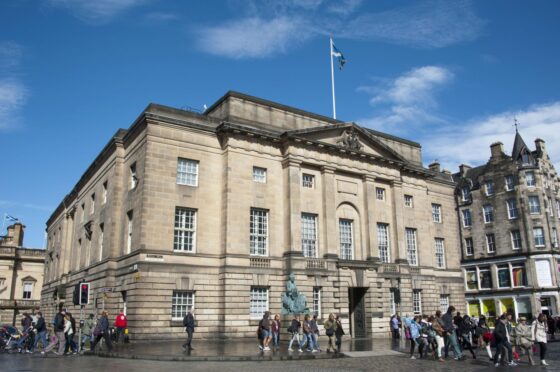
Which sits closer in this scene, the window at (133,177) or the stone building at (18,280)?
the window at (133,177)

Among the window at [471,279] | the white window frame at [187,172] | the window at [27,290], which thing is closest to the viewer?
the white window frame at [187,172]

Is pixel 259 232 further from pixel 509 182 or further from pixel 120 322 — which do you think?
pixel 509 182

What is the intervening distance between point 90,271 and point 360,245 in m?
19.4

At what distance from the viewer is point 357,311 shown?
3322cm

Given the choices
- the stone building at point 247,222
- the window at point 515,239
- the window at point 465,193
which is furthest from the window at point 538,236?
the stone building at point 247,222

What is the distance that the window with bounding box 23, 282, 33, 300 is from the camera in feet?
215

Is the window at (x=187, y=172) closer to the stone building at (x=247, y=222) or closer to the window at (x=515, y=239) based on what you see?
the stone building at (x=247, y=222)

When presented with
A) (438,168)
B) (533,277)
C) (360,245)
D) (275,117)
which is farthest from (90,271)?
(533,277)

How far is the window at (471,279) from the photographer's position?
59531 mm

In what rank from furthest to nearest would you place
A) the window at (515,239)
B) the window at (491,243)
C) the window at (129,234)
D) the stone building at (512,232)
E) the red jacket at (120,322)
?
the window at (491,243), the window at (515,239), the stone building at (512,232), the window at (129,234), the red jacket at (120,322)

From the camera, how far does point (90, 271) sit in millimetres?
34875

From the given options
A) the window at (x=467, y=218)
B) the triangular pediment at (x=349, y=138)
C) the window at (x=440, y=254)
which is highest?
the triangular pediment at (x=349, y=138)

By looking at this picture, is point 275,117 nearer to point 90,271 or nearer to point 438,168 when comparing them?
point 90,271

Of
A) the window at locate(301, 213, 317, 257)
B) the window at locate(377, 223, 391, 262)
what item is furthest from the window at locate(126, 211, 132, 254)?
the window at locate(377, 223, 391, 262)
